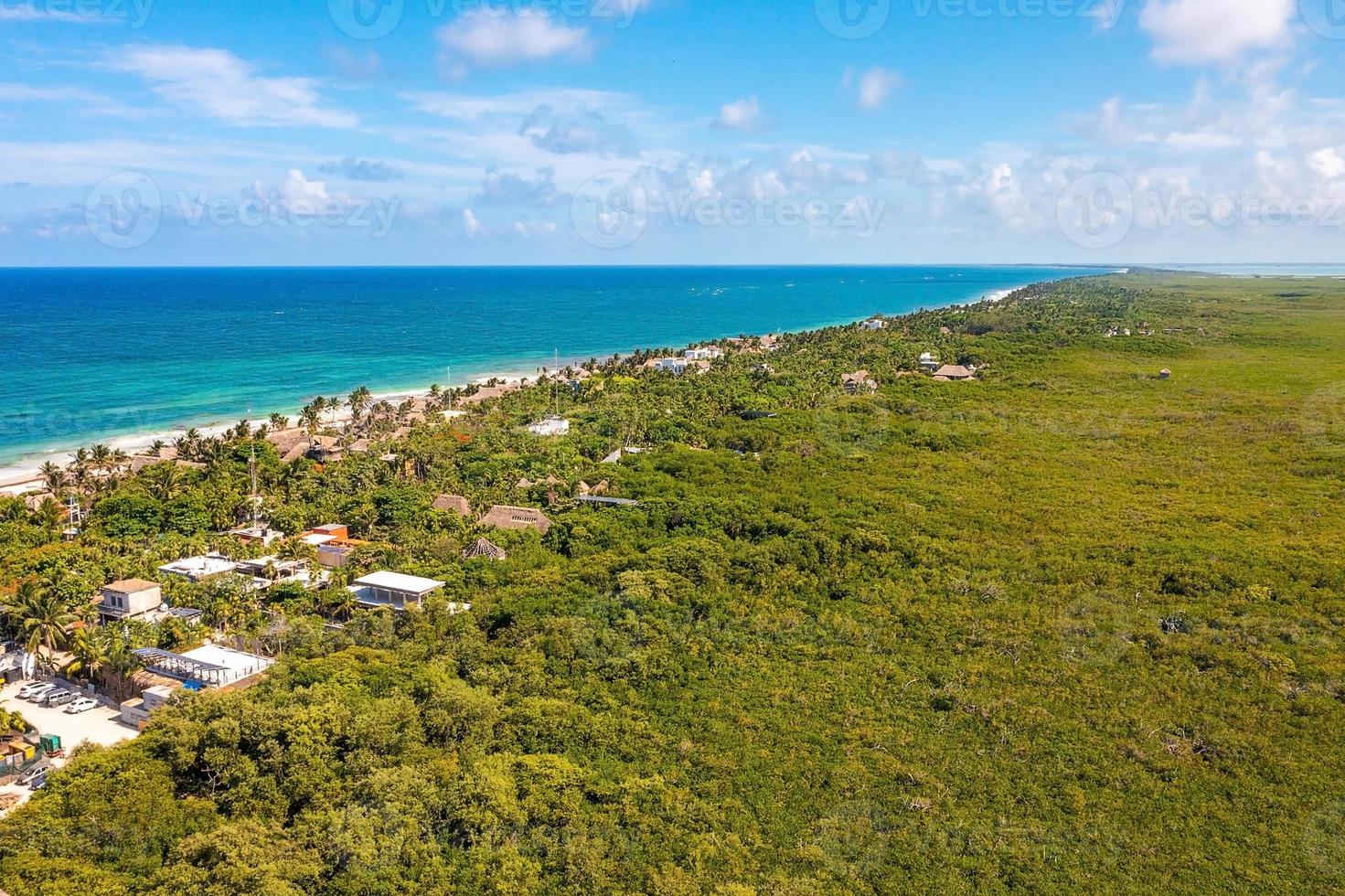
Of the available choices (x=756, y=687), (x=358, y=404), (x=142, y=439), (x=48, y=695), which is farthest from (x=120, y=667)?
(x=358, y=404)

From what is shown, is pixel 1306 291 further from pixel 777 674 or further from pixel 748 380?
pixel 777 674

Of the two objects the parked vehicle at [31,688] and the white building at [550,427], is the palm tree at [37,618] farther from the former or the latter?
the white building at [550,427]

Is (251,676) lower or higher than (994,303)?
lower

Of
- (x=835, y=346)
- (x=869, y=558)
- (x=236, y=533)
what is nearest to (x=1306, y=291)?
(x=835, y=346)

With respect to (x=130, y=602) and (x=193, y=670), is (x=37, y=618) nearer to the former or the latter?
(x=130, y=602)

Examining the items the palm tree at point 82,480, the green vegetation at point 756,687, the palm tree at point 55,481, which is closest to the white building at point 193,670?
the green vegetation at point 756,687
